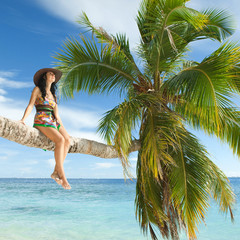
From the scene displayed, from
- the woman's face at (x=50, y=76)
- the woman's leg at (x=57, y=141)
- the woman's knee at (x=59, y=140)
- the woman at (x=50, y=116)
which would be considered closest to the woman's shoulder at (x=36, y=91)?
the woman at (x=50, y=116)

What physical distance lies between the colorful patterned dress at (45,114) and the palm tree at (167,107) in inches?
39.2

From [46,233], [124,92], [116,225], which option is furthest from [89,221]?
[124,92]

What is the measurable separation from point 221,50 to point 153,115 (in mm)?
1631

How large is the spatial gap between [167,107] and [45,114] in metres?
2.28

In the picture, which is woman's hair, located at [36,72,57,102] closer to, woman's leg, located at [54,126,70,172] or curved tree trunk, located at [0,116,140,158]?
woman's leg, located at [54,126,70,172]

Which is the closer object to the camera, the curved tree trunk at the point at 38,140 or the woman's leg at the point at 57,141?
the curved tree trunk at the point at 38,140

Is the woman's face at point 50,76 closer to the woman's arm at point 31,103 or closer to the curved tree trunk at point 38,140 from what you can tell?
the woman's arm at point 31,103

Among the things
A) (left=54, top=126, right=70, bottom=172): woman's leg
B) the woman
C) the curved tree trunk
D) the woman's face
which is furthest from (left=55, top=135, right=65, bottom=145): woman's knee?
the woman's face

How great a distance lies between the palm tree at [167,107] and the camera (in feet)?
15.8

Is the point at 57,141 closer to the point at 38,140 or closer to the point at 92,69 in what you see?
the point at 38,140

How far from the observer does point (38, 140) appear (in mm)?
3871

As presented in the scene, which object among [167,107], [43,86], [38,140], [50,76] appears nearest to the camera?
[38,140]

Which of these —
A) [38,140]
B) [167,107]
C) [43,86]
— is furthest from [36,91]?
[167,107]

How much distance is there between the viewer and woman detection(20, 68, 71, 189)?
12.5 feet
